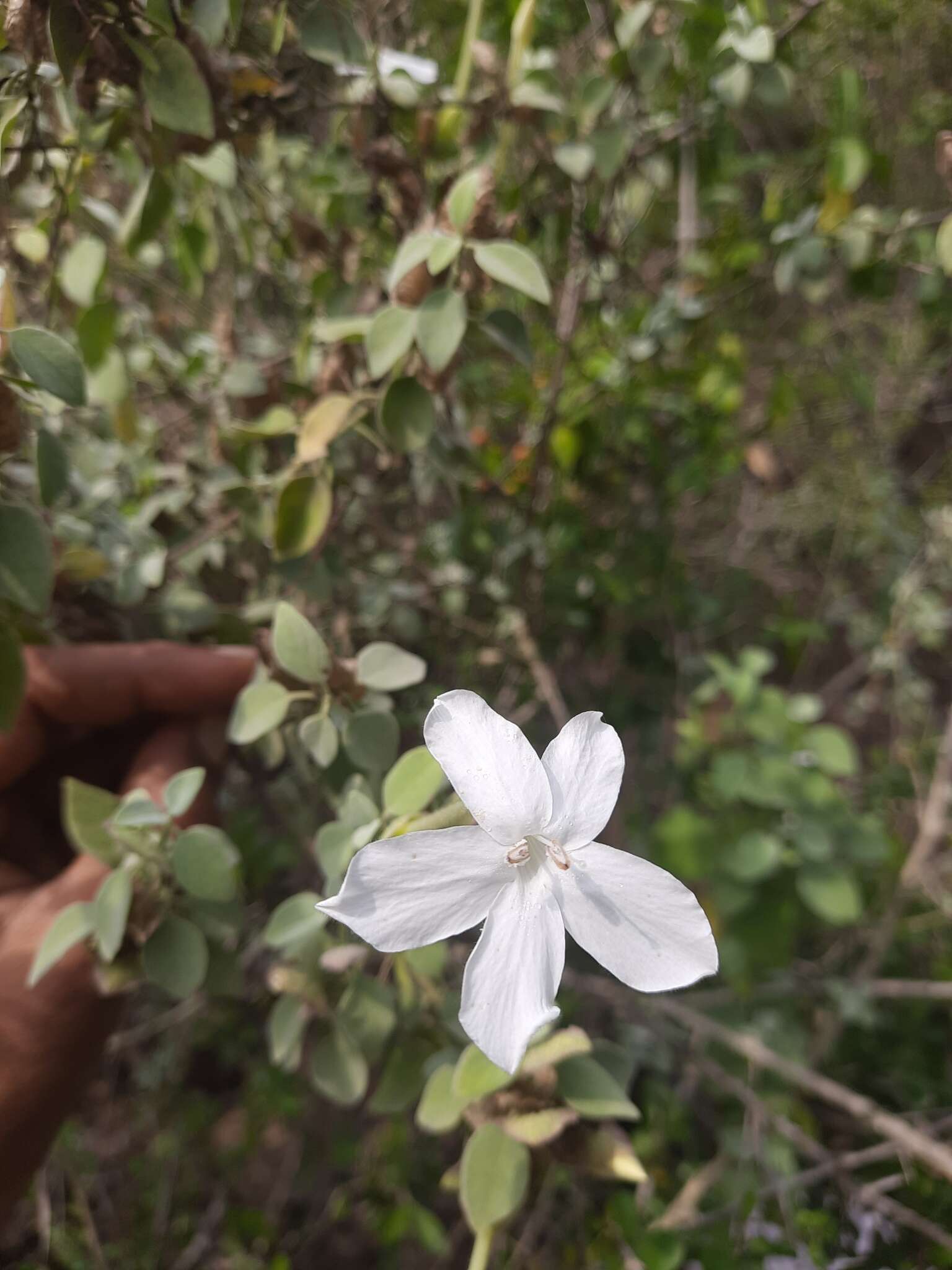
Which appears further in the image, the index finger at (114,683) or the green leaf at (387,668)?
the index finger at (114,683)

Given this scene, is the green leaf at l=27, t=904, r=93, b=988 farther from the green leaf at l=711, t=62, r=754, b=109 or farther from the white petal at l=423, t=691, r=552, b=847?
the green leaf at l=711, t=62, r=754, b=109

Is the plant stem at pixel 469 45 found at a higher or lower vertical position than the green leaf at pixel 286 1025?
higher

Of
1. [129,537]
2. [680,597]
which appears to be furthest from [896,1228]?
[129,537]

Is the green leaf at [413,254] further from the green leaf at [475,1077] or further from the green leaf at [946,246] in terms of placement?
the green leaf at [475,1077]

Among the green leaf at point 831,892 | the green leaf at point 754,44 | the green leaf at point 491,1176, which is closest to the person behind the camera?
the green leaf at point 491,1176

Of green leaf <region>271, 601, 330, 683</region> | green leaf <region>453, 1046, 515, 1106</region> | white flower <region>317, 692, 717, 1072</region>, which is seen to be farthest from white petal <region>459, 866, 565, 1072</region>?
green leaf <region>271, 601, 330, 683</region>

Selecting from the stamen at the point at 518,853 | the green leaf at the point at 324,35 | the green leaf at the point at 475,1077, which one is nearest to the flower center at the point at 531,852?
the stamen at the point at 518,853

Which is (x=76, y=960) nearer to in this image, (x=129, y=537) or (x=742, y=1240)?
(x=129, y=537)
